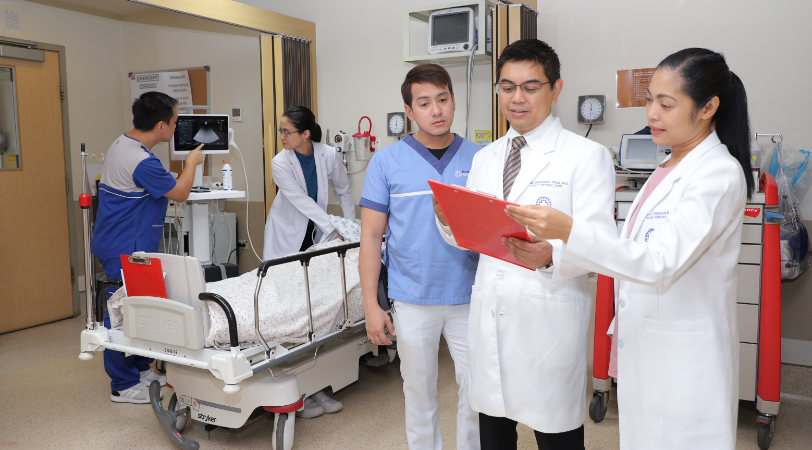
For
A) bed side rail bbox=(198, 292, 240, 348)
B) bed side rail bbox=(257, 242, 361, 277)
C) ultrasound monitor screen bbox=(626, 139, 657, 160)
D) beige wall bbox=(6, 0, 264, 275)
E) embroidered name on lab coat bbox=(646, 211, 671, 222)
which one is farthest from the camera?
beige wall bbox=(6, 0, 264, 275)

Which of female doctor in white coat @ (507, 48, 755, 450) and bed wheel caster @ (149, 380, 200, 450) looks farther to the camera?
bed wheel caster @ (149, 380, 200, 450)

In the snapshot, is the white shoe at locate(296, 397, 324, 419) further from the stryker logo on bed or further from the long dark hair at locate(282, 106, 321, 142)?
the long dark hair at locate(282, 106, 321, 142)

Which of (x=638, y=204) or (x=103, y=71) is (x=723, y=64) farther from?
(x=103, y=71)

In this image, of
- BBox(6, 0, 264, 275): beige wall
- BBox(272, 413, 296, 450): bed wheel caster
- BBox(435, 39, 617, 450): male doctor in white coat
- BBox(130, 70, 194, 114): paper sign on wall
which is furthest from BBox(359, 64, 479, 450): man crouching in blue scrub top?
BBox(130, 70, 194, 114): paper sign on wall

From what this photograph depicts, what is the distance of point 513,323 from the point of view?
156 centimetres

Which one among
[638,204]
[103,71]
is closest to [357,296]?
[638,204]

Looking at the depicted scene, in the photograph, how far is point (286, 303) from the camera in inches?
101

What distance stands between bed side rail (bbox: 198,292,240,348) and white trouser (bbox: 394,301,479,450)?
650 millimetres

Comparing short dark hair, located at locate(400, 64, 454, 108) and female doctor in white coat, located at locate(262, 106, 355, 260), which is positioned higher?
short dark hair, located at locate(400, 64, 454, 108)

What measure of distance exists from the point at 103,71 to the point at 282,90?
202 cm

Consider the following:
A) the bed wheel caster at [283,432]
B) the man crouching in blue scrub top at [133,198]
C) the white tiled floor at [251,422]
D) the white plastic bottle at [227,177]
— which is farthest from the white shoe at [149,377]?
the white plastic bottle at [227,177]

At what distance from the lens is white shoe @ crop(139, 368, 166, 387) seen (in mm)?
3203

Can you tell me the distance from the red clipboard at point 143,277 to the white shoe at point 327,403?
99 centimetres

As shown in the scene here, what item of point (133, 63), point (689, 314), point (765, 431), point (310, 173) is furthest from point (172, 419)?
point (133, 63)
